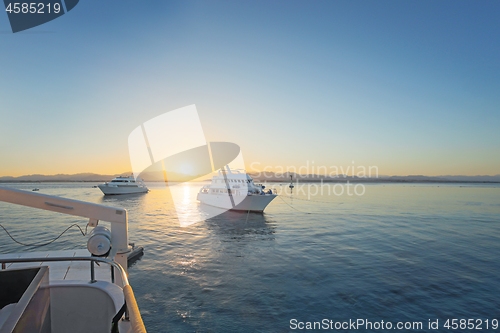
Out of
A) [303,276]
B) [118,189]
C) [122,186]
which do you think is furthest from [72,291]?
[122,186]

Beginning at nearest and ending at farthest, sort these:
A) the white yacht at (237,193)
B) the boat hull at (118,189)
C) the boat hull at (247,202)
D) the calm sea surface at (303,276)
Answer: the calm sea surface at (303,276)
the boat hull at (247,202)
the white yacht at (237,193)
the boat hull at (118,189)

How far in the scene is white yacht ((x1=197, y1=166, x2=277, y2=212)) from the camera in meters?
38.8

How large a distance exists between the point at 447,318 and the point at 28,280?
12214 mm

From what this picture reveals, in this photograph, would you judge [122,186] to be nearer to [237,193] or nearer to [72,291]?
[237,193]

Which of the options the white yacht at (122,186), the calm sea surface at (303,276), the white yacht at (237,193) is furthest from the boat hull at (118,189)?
the calm sea surface at (303,276)

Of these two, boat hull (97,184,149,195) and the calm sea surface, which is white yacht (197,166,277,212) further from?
boat hull (97,184,149,195)

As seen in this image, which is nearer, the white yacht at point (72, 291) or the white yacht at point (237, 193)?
the white yacht at point (72, 291)

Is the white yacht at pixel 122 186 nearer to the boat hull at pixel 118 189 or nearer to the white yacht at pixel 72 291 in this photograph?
the boat hull at pixel 118 189

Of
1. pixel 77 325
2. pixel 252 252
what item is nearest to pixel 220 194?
pixel 252 252

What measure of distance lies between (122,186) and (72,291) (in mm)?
84757

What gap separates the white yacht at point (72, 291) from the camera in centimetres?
300

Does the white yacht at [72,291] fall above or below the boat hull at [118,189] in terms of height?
above

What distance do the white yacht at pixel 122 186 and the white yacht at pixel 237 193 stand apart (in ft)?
153

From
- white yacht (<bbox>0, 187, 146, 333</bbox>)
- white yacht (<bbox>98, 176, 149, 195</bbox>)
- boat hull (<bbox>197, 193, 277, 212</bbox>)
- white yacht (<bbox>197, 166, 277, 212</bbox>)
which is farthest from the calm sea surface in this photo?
white yacht (<bbox>98, 176, 149, 195</bbox>)
